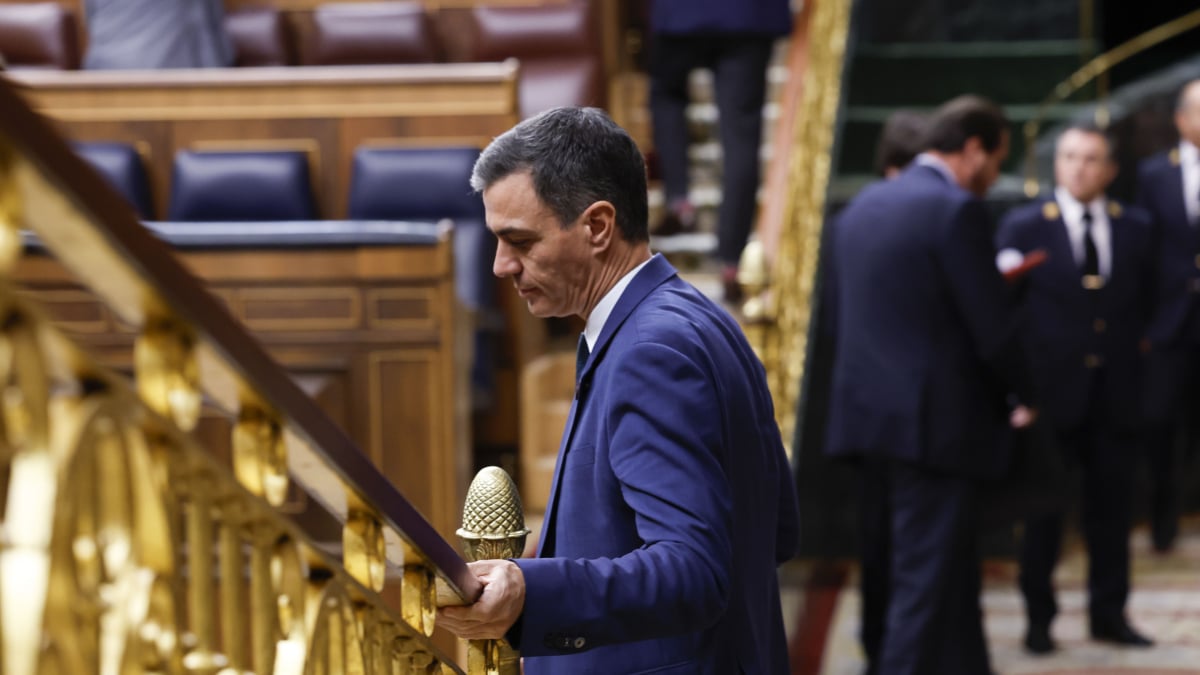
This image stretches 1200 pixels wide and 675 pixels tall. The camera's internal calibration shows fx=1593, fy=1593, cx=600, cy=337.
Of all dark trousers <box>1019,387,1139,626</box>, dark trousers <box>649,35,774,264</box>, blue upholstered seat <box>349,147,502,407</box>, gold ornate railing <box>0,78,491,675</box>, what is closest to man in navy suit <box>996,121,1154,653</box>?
dark trousers <box>1019,387,1139,626</box>

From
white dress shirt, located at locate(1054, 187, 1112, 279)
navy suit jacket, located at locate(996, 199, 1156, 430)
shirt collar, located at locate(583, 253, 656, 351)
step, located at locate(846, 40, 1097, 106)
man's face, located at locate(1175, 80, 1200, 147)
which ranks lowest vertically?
navy suit jacket, located at locate(996, 199, 1156, 430)

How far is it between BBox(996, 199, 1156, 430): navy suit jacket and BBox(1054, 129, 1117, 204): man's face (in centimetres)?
11

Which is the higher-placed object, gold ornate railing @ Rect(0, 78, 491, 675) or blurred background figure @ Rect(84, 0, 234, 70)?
blurred background figure @ Rect(84, 0, 234, 70)

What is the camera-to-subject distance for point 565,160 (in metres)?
1.58

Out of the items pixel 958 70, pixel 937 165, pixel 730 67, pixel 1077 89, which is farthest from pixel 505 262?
pixel 958 70

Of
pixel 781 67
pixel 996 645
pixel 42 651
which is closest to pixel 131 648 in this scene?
pixel 42 651

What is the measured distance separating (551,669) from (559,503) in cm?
18

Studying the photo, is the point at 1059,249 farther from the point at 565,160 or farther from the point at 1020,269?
the point at 565,160

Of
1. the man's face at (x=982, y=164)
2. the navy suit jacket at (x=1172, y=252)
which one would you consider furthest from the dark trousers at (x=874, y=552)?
the navy suit jacket at (x=1172, y=252)

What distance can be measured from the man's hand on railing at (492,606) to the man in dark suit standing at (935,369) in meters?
2.59

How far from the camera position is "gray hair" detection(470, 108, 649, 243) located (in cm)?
158

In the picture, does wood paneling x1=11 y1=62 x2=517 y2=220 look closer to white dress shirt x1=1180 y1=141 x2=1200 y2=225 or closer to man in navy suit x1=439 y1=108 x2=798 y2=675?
white dress shirt x1=1180 y1=141 x2=1200 y2=225

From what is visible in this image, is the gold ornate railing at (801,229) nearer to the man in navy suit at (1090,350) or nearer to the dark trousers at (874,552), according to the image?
the dark trousers at (874,552)

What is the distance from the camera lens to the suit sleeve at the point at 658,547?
1453 mm
